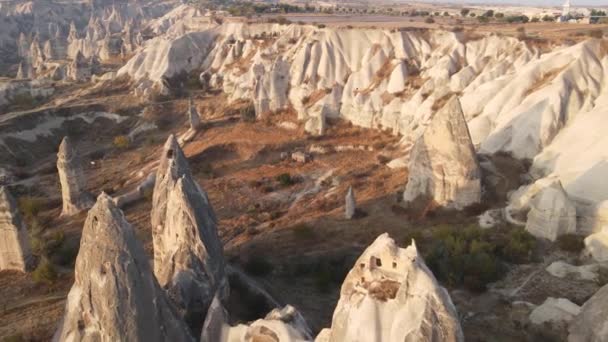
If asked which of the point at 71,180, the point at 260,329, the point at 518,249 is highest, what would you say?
the point at 260,329

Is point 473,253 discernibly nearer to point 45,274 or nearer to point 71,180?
point 45,274

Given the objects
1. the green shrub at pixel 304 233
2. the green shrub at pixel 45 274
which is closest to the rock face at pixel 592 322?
the green shrub at pixel 304 233

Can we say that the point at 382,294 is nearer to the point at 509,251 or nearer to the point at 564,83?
the point at 509,251

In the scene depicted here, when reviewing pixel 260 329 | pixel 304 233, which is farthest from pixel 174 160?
pixel 304 233

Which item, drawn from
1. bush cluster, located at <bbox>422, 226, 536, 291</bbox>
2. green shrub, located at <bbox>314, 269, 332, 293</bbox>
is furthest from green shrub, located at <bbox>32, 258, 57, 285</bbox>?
bush cluster, located at <bbox>422, 226, 536, 291</bbox>

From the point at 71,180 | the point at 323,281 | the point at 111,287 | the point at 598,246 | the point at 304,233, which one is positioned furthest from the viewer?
the point at 71,180

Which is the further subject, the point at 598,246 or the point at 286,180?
the point at 286,180

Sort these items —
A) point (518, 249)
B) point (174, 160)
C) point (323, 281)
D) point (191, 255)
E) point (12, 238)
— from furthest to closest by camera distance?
point (12, 238), point (518, 249), point (323, 281), point (174, 160), point (191, 255)

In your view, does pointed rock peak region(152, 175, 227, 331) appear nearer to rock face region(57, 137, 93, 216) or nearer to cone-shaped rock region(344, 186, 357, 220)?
cone-shaped rock region(344, 186, 357, 220)
